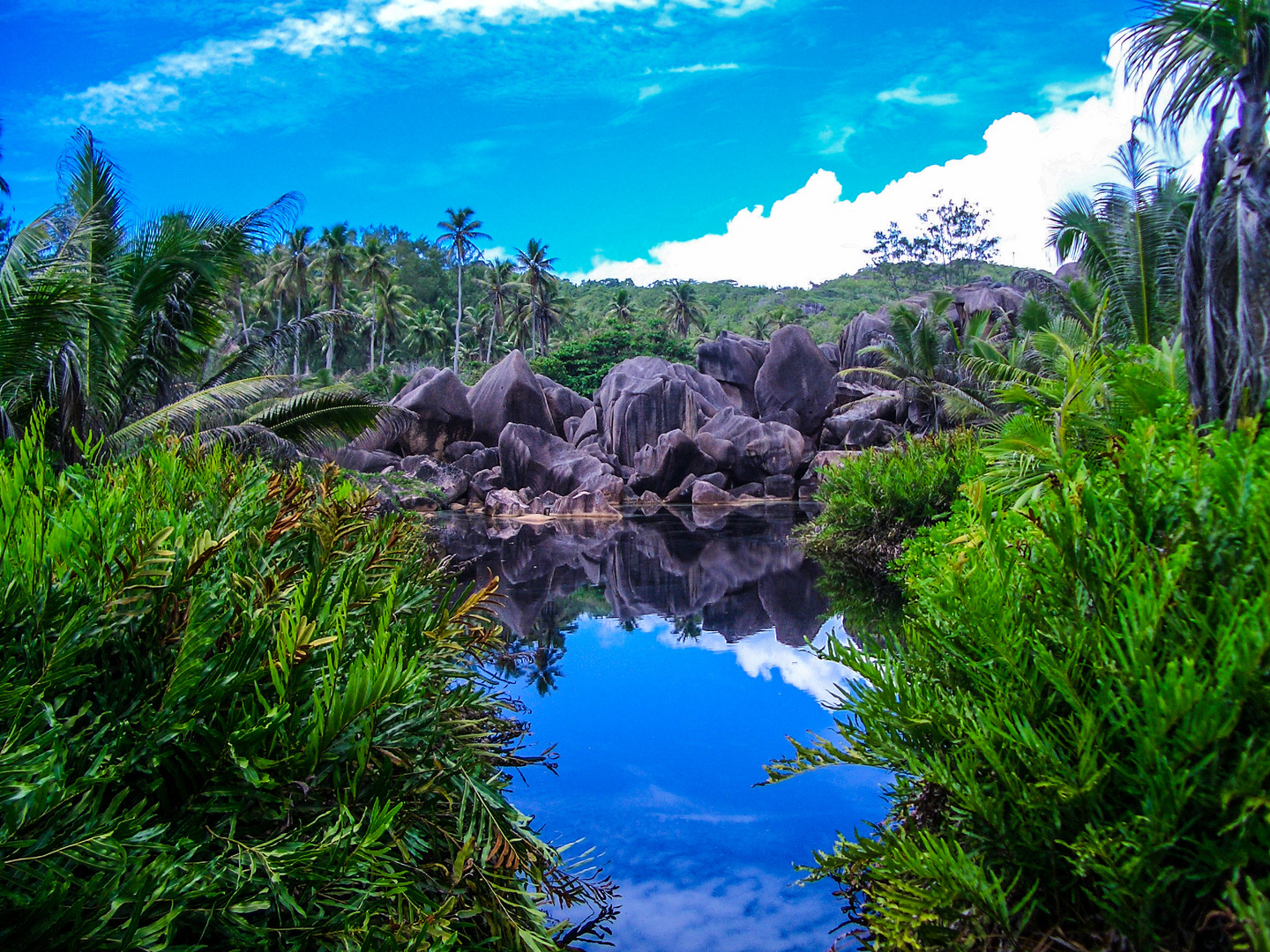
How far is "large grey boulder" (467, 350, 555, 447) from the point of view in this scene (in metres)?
36.9

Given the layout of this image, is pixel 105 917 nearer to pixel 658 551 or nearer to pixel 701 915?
pixel 701 915

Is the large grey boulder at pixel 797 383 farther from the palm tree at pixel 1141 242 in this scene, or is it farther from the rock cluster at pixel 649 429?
the palm tree at pixel 1141 242

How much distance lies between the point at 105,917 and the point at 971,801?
90.6 inches

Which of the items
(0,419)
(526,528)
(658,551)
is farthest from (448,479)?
(0,419)

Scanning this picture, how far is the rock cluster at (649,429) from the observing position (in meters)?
32.9

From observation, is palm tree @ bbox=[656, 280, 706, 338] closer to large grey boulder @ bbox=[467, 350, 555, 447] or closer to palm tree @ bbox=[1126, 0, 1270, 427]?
large grey boulder @ bbox=[467, 350, 555, 447]

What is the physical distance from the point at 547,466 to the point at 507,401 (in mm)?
5062

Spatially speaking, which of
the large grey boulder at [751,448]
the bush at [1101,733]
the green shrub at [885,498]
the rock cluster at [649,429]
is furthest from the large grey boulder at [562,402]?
the bush at [1101,733]

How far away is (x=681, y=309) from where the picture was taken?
214 feet

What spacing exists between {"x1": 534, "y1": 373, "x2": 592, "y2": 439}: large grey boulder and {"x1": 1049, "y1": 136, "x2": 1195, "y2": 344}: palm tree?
28034 millimetres

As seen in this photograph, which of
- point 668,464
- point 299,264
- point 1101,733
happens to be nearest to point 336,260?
point 299,264

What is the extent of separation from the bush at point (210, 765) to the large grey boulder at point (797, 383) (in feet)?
125

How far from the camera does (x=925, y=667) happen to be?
11.9 feet

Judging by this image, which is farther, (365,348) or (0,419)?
(365,348)
